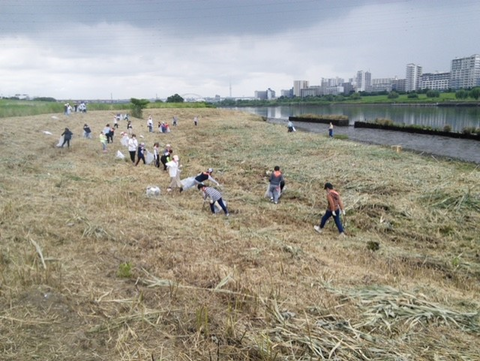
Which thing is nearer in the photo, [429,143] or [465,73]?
[429,143]

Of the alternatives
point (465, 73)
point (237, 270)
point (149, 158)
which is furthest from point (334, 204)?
point (465, 73)

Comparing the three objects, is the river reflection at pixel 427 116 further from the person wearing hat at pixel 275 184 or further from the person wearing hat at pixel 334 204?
the person wearing hat at pixel 334 204

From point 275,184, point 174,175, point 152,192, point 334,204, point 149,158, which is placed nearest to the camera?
point 334,204

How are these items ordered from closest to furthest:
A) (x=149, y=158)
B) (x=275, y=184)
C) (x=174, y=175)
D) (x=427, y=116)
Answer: (x=275, y=184), (x=174, y=175), (x=149, y=158), (x=427, y=116)

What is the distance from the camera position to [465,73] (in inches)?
7534

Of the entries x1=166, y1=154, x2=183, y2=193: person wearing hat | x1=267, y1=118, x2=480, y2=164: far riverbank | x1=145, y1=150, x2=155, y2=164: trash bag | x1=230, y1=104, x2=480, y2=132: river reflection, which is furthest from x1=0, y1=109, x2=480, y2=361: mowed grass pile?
x1=230, y1=104, x2=480, y2=132: river reflection

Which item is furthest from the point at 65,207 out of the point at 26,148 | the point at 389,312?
the point at 26,148

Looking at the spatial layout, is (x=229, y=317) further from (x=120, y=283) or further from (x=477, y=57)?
(x=477, y=57)

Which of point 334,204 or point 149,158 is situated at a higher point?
point 149,158

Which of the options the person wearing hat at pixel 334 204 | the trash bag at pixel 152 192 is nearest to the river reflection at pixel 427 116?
the person wearing hat at pixel 334 204

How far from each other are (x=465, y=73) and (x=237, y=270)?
758ft

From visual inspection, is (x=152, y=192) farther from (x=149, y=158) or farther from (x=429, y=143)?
(x=429, y=143)

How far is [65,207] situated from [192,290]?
6339 mm

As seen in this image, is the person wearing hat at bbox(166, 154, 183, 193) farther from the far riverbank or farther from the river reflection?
the river reflection
